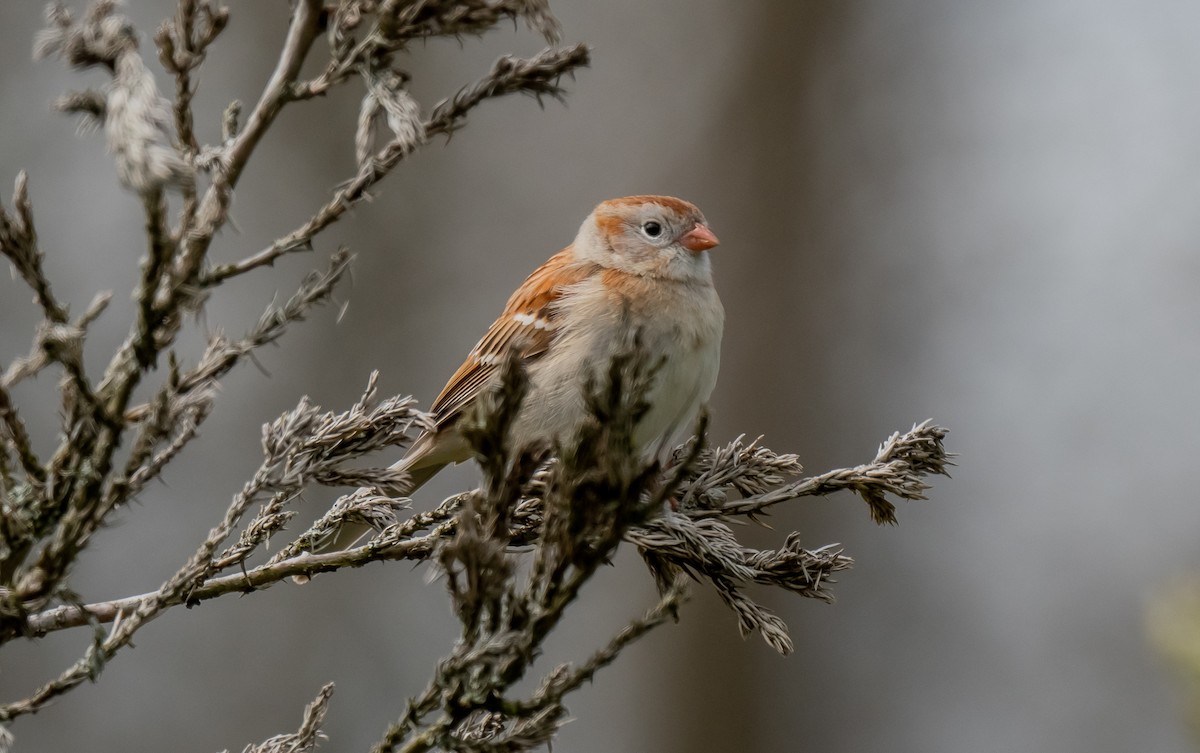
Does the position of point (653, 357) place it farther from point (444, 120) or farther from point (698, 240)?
point (444, 120)

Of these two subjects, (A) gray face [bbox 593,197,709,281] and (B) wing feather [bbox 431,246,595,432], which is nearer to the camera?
(B) wing feather [bbox 431,246,595,432]

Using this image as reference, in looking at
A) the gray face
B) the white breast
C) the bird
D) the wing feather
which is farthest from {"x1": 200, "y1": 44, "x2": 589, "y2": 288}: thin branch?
the gray face

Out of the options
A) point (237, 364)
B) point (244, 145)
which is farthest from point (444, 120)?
point (237, 364)

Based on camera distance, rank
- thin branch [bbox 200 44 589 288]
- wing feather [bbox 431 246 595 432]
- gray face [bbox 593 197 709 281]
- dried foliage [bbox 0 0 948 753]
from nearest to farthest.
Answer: dried foliage [bbox 0 0 948 753]
thin branch [bbox 200 44 589 288]
wing feather [bbox 431 246 595 432]
gray face [bbox 593 197 709 281]

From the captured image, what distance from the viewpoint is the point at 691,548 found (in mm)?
2197

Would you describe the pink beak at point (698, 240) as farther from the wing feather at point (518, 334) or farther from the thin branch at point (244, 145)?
the thin branch at point (244, 145)

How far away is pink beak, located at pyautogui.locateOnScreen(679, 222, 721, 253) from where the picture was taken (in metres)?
3.80

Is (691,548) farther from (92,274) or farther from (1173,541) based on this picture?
(1173,541)

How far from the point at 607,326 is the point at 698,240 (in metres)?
0.62

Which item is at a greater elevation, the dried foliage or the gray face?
the gray face

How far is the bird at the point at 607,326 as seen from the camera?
10.5 feet

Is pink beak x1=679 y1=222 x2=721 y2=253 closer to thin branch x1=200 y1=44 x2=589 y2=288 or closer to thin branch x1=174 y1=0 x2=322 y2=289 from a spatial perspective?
thin branch x1=200 y1=44 x2=589 y2=288

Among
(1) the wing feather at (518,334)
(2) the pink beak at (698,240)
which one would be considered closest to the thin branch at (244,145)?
(1) the wing feather at (518,334)

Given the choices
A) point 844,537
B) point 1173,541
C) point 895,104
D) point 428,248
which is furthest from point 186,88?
point 1173,541
